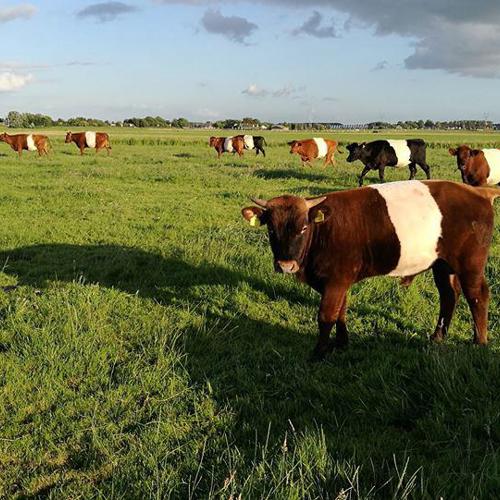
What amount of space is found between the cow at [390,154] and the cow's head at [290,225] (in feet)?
45.4

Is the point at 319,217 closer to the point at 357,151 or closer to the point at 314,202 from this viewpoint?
the point at 314,202

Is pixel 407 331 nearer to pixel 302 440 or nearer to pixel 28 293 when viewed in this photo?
pixel 302 440

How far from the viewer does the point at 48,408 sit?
3984 mm

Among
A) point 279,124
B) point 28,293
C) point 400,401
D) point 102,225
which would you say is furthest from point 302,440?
point 279,124

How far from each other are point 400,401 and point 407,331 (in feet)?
6.43

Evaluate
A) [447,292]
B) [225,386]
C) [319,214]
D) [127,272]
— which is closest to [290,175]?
[127,272]

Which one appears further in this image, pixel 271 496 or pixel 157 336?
pixel 157 336

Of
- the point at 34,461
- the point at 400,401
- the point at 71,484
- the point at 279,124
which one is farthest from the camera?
the point at 279,124

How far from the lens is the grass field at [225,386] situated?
9.74 feet

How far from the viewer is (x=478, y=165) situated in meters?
13.5

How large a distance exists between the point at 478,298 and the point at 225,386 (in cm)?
263

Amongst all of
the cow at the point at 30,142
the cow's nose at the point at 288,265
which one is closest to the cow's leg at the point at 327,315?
the cow's nose at the point at 288,265

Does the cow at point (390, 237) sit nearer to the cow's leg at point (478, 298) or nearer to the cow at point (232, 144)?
the cow's leg at point (478, 298)

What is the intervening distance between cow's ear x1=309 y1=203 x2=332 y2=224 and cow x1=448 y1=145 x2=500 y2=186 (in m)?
9.94
